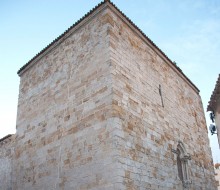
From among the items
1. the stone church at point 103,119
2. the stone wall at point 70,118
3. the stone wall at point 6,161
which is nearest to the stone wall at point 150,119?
the stone church at point 103,119

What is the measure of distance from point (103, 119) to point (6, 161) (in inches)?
180

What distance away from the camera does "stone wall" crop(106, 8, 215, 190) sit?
5.88 metres

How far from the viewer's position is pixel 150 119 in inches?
271

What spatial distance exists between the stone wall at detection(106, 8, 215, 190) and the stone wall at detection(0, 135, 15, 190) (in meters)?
4.36

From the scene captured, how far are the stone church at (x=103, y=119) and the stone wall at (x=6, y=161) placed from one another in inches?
1.2

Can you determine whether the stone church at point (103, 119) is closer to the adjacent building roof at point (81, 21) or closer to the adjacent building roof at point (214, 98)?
the adjacent building roof at point (81, 21)

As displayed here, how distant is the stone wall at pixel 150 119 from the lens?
588 centimetres

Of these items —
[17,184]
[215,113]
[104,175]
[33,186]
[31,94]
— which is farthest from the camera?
[215,113]

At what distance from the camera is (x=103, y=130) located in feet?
Result: 19.0

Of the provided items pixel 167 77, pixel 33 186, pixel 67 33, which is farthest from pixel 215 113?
pixel 33 186

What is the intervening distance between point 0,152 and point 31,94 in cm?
239

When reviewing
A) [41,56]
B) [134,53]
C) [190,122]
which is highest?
[41,56]

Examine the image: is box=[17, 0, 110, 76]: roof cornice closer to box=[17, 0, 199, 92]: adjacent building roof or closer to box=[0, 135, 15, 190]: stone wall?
box=[17, 0, 199, 92]: adjacent building roof

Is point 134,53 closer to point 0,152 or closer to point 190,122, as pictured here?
point 190,122
